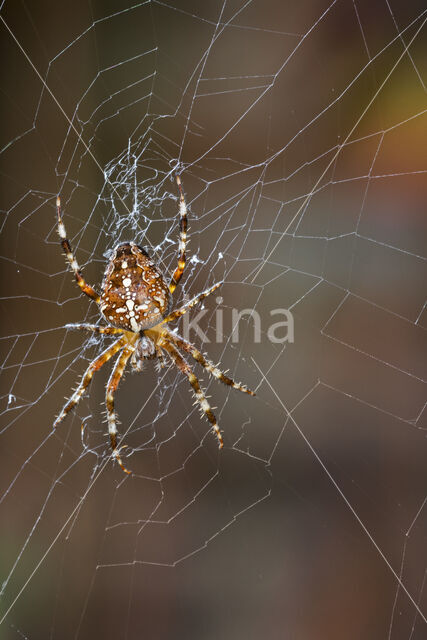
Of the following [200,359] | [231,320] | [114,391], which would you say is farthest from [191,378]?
[231,320]

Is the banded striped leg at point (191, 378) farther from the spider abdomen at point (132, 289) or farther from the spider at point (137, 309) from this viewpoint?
the spider abdomen at point (132, 289)

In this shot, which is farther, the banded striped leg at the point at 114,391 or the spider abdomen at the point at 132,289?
the banded striped leg at the point at 114,391

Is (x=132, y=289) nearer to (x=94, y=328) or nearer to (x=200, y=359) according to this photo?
(x=94, y=328)

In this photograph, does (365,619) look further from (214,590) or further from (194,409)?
(194,409)

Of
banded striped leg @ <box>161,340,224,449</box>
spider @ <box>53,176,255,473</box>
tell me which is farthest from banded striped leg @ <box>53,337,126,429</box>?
banded striped leg @ <box>161,340,224,449</box>

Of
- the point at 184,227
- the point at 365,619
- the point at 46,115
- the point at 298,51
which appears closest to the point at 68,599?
the point at 365,619

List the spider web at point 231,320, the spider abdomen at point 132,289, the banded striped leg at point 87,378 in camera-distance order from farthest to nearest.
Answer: the spider web at point 231,320 < the banded striped leg at point 87,378 < the spider abdomen at point 132,289

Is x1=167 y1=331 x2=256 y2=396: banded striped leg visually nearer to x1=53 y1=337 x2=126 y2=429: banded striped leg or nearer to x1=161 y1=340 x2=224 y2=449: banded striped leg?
x1=161 y1=340 x2=224 y2=449: banded striped leg

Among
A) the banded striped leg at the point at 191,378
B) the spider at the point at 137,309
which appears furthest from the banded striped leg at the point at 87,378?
the banded striped leg at the point at 191,378

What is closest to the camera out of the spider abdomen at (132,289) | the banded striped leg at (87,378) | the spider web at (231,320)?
the spider abdomen at (132,289)
